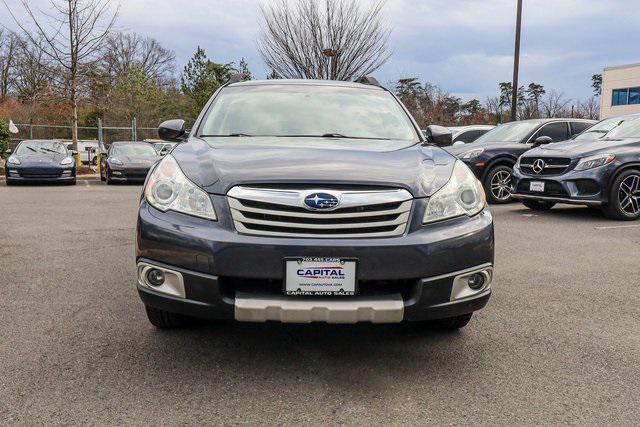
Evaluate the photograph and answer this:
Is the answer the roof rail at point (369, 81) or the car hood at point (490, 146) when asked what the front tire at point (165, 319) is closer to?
the roof rail at point (369, 81)

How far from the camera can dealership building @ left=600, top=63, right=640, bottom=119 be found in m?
46.8

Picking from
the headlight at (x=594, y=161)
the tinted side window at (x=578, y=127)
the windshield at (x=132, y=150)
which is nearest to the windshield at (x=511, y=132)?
the tinted side window at (x=578, y=127)

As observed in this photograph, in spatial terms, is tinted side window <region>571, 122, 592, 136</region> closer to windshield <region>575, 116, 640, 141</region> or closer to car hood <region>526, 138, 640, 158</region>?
windshield <region>575, 116, 640, 141</region>

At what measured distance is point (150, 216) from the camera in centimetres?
299

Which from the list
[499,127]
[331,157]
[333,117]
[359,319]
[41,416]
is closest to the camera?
[41,416]

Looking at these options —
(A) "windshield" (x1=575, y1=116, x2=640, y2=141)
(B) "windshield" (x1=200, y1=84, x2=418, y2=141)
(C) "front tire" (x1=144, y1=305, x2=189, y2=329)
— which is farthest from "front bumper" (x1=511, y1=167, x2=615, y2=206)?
(C) "front tire" (x1=144, y1=305, x2=189, y2=329)

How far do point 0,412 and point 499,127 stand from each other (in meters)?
11.2

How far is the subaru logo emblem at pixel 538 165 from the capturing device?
9047mm

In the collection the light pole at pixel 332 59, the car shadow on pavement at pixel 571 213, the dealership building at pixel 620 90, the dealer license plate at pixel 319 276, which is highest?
the dealership building at pixel 620 90

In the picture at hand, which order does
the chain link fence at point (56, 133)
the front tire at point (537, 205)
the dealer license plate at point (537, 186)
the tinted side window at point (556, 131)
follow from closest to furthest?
1. the dealer license plate at point (537, 186)
2. the front tire at point (537, 205)
3. the tinted side window at point (556, 131)
4. the chain link fence at point (56, 133)

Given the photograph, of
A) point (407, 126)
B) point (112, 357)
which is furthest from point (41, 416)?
point (407, 126)

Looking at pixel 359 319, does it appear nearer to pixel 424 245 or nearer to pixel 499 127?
pixel 424 245

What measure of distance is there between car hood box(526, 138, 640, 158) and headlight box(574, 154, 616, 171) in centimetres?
9

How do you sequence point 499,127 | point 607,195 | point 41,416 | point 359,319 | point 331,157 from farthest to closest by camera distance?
point 499,127
point 607,195
point 331,157
point 359,319
point 41,416
